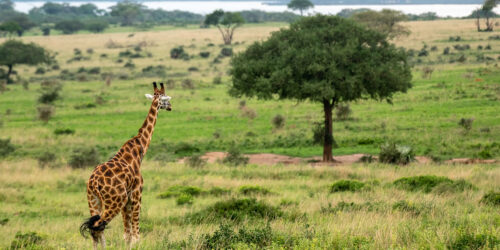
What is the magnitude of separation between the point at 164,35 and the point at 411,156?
3988 inches

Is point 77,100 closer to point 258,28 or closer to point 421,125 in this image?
point 421,125

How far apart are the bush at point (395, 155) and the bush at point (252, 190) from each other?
8033mm

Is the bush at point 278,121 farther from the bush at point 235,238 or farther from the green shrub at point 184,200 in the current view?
the bush at point 235,238

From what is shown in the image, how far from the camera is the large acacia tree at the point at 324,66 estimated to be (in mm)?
25891

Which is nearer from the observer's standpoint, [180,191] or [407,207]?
[407,207]

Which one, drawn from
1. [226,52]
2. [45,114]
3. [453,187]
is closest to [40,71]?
[226,52]

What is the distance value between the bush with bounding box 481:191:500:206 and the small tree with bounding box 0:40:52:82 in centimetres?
5543

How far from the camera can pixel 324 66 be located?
2588 centimetres

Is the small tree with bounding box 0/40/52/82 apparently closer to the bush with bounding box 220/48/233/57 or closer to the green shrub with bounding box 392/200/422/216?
the bush with bounding box 220/48/233/57

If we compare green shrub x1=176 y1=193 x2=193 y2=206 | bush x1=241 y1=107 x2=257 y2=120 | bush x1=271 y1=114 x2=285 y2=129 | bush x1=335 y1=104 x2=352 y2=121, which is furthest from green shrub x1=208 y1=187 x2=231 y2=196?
bush x1=335 y1=104 x2=352 y2=121

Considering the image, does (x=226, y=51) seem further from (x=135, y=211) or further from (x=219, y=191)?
(x=135, y=211)

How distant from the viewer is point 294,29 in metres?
28.7

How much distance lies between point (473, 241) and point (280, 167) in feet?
49.9

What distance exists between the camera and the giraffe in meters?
9.15
